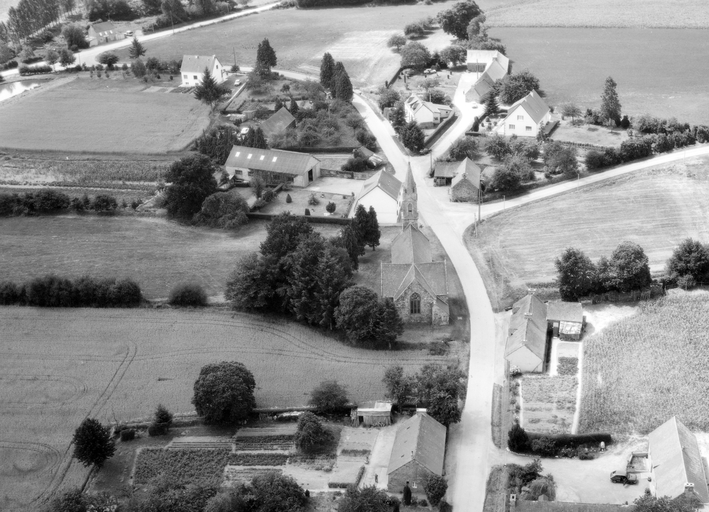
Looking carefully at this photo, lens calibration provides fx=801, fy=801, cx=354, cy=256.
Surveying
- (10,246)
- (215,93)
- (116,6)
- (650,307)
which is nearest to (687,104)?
(650,307)

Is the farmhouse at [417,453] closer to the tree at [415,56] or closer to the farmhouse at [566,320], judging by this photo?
the farmhouse at [566,320]

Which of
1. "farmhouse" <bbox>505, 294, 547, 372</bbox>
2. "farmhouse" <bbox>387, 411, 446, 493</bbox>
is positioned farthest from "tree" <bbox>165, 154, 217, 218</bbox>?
"farmhouse" <bbox>387, 411, 446, 493</bbox>

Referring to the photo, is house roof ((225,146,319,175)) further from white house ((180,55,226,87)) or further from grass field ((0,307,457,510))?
white house ((180,55,226,87))

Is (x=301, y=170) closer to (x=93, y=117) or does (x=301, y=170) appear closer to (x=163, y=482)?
(x=93, y=117)

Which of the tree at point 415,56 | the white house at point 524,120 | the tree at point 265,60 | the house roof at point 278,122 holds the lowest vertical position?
the white house at point 524,120

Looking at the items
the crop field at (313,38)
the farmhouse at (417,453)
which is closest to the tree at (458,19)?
the crop field at (313,38)
